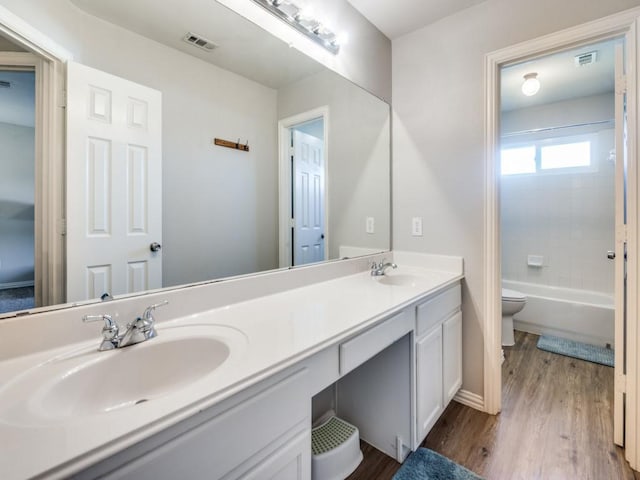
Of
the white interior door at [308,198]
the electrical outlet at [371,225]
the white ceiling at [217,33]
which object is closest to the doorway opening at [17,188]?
the white ceiling at [217,33]

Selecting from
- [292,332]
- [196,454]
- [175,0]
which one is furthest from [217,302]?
[175,0]

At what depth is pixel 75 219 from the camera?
35.7 inches

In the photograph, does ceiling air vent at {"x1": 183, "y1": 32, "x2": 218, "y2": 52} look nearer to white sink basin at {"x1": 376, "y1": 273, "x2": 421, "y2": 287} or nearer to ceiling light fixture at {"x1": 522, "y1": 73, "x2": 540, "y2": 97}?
white sink basin at {"x1": 376, "y1": 273, "x2": 421, "y2": 287}

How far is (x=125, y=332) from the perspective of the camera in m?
0.89

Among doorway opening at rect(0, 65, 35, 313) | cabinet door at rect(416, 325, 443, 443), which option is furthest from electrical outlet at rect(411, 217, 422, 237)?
doorway opening at rect(0, 65, 35, 313)

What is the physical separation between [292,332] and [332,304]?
1.15 ft

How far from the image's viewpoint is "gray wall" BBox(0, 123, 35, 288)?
78 centimetres

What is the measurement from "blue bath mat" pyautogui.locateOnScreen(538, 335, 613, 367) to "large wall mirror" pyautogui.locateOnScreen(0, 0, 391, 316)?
6.95 ft

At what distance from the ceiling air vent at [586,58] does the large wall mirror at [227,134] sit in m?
1.76

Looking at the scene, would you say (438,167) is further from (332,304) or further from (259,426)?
(259,426)

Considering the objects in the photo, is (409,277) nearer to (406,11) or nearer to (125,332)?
(125,332)

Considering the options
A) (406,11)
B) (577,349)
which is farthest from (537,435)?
(406,11)

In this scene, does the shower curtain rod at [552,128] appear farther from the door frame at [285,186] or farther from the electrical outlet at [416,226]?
the door frame at [285,186]

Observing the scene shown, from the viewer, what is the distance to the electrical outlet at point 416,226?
2.04m
